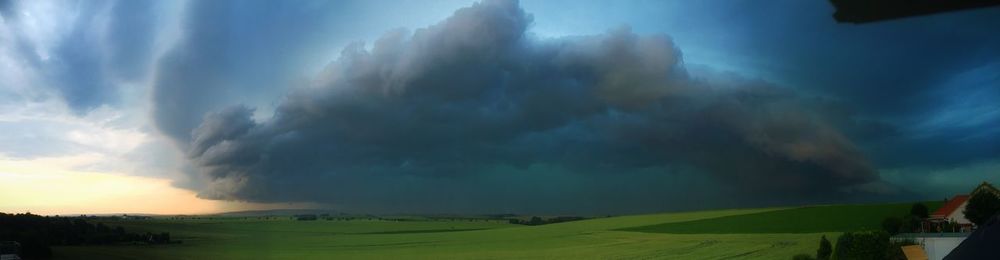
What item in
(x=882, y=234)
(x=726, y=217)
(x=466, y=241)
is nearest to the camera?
(x=882, y=234)

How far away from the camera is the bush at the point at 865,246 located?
12258mm

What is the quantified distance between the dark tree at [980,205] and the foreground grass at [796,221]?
2092 millimetres

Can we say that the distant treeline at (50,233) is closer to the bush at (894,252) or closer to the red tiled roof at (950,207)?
the bush at (894,252)

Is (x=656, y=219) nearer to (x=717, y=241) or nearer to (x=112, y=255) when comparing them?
(x=717, y=241)

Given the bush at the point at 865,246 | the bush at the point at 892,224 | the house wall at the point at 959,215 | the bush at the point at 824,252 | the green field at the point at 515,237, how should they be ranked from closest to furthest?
the bush at the point at 865,246
the bush at the point at 824,252
the green field at the point at 515,237
the bush at the point at 892,224
the house wall at the point at 959,215

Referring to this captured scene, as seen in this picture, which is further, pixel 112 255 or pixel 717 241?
pixel 717 241

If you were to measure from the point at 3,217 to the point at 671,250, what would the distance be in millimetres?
15549

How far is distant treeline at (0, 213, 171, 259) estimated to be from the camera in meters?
10.6

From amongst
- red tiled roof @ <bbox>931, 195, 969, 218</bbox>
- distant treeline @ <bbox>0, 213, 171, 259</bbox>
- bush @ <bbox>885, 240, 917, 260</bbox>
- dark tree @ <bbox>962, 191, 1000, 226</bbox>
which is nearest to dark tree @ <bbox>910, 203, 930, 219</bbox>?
red tiled roof @ <bbox>931, 195, 969, 218</bbox>

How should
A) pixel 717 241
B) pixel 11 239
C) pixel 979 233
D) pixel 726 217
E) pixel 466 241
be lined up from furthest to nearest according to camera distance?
pixel 726 217, pixel 466 241, pixel 717 241, pixel 11 239, pixel 979 233

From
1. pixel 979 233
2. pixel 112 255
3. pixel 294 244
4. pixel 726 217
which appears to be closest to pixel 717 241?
pixel 726 217

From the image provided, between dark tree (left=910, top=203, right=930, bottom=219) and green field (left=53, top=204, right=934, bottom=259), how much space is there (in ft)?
1.41

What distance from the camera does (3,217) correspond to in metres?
10.5

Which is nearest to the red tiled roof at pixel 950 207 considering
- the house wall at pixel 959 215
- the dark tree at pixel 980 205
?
the house wall at pixel 959 215
